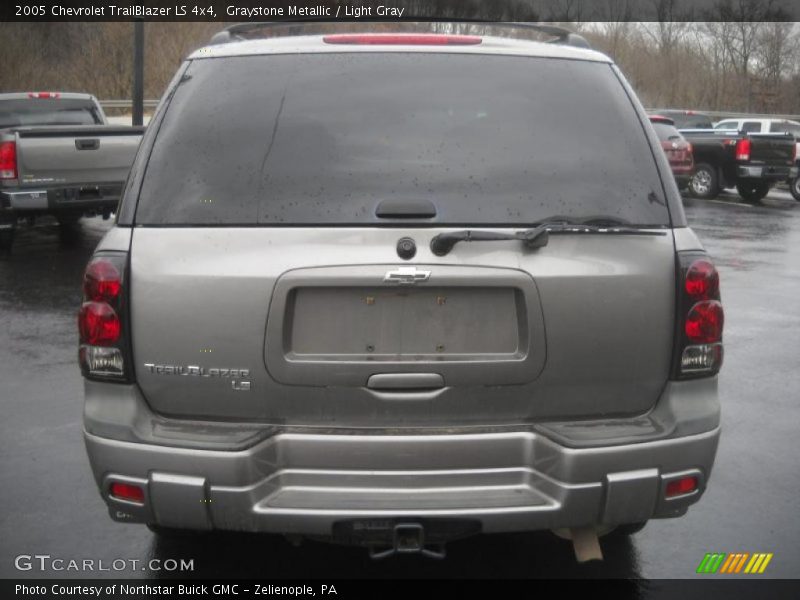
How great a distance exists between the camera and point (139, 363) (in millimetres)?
3184

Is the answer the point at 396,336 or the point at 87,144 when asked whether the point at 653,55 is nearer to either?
the point at 87,144

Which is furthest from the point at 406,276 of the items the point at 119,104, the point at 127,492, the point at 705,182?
the point at 119,104

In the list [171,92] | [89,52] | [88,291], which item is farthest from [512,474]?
[89,52]

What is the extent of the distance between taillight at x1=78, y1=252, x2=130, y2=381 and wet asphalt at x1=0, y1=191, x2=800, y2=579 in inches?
42.0

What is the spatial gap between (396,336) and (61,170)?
959 cm

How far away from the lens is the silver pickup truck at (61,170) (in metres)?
11.5

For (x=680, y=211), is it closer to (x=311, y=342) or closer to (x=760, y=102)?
(x=311, y=342)

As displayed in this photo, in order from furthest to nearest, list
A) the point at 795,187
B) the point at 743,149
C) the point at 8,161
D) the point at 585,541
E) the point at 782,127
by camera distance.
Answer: the point at 782,127, the point at 795,187, the point at 743,149, the point at 8,161, the point at 585,541

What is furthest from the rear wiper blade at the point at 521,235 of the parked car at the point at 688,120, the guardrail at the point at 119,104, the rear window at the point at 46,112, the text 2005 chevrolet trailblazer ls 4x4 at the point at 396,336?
the guardrail at the point at 119,104

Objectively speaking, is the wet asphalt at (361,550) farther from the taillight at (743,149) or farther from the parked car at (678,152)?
the taillight at (743,149)

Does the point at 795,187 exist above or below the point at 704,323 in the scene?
below

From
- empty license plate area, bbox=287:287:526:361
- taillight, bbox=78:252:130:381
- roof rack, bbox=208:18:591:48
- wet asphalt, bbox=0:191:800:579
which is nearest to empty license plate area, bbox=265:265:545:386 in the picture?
empty license plate area, bbox=287:287:526:361

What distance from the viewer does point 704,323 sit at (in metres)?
3.29

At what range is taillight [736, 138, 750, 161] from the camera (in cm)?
2138
